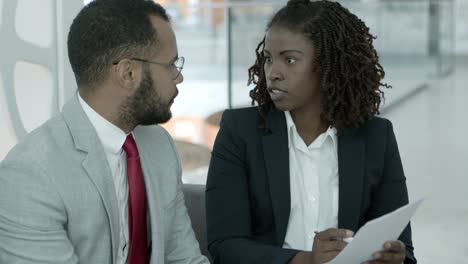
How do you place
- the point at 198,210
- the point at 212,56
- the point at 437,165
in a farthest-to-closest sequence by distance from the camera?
the point at 437,165 → the point at 212,56 → the point at 198,210

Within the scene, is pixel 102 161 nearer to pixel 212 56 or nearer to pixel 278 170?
pixel 278 170

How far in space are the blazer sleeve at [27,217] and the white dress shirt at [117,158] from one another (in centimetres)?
22

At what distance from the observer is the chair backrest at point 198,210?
92.0 inches

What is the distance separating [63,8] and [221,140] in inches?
36.7

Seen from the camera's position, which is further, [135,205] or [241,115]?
[241,115]

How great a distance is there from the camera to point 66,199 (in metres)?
1.59

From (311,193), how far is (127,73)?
667 millimetres

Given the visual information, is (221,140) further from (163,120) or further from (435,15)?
(435,15)

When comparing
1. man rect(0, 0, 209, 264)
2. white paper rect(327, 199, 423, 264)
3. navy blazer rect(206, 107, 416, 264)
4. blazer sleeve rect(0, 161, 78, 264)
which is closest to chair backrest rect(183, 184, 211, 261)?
navy blazer rect(206, 107, 416, 264)

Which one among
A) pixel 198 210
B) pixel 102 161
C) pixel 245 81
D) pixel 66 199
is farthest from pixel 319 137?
pixel 245 81

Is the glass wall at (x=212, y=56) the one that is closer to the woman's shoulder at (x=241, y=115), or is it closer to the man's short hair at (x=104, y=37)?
the woman's shoulder at (x=241, y=115)

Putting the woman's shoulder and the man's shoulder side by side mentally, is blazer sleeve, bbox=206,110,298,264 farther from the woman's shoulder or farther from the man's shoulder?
the man's shoulder

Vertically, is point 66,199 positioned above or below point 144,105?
below

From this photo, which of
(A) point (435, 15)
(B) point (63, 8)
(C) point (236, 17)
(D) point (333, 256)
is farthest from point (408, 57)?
(D) point (333, 256)
